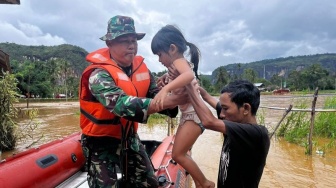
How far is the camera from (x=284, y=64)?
18025cm

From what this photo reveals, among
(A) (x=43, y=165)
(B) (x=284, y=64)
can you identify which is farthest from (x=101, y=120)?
(B) (x=284, y=64)

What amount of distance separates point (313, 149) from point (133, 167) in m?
6.62

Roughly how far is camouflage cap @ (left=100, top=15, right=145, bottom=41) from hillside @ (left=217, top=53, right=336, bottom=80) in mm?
162272

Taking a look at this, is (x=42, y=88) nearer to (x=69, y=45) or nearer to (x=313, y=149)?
(x=313, y=149)

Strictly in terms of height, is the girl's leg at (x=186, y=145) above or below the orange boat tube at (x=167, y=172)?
above

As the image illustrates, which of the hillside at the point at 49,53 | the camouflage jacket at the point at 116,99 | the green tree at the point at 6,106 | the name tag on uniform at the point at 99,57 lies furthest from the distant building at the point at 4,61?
the hillside at the point at 49,53

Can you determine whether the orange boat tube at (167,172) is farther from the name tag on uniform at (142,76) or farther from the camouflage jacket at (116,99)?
the camouflage jacket at (116,99)

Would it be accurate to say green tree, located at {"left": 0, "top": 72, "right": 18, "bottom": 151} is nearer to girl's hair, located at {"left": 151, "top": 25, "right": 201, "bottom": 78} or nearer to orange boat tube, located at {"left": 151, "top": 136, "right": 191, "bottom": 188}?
orange boat tube, located at {"left": 151, "top": 136, "right": 191, "bottom": 188}

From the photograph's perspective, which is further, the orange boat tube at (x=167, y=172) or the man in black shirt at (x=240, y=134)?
the orange boat tube at (x=167, y=172)

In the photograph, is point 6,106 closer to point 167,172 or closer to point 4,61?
point 4,61

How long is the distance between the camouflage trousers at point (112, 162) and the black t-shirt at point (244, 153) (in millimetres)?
710

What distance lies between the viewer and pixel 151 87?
227 cm

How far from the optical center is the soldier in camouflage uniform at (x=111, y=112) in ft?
5.80

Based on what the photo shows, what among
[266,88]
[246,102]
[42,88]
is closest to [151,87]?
[246,102]
